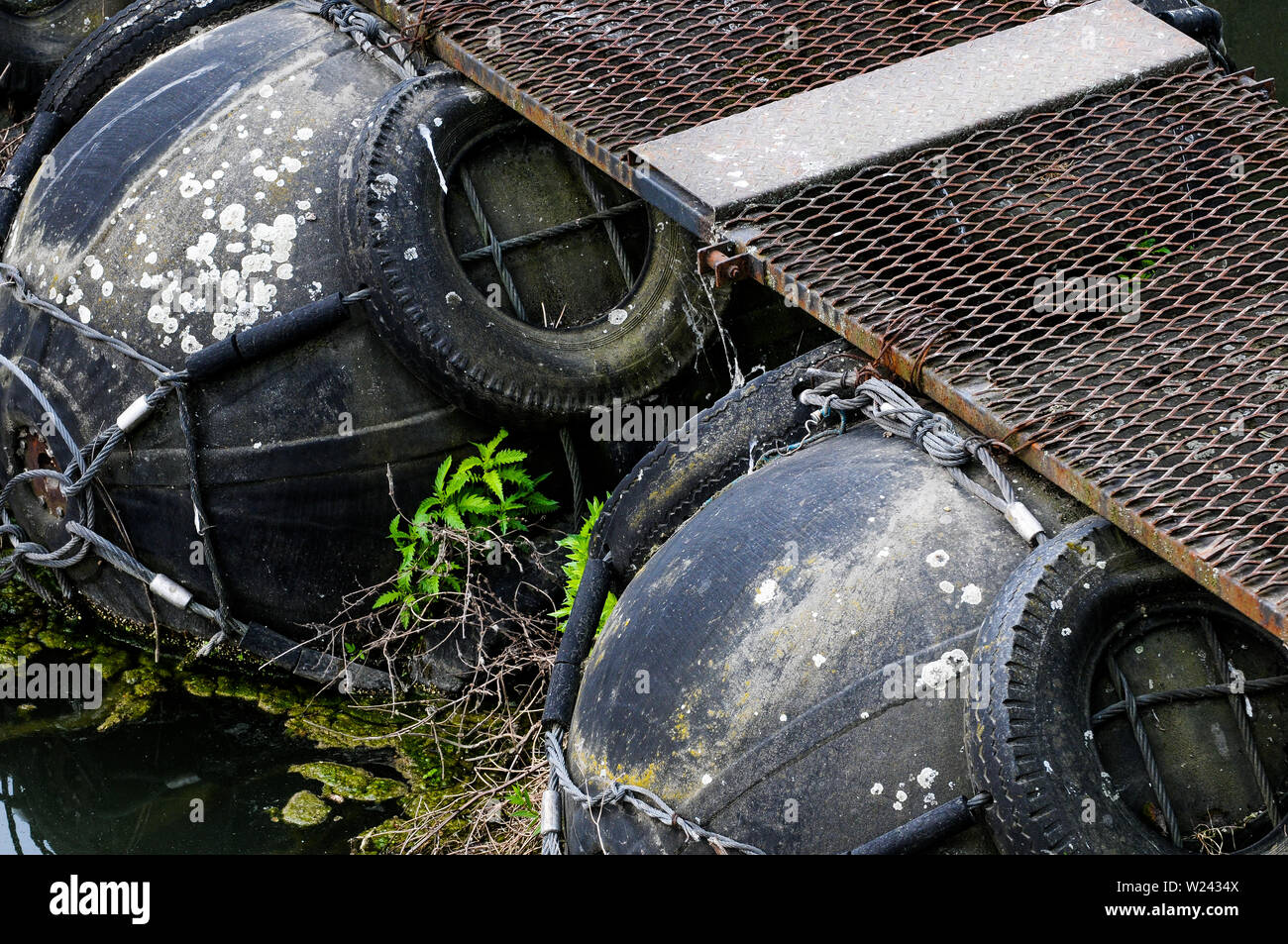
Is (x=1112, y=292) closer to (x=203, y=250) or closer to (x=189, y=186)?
(x=203, y=250)

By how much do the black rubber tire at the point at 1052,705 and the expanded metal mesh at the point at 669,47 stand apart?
2305mm

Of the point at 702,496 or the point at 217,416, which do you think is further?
the point at 217,416

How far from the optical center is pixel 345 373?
5.43 m

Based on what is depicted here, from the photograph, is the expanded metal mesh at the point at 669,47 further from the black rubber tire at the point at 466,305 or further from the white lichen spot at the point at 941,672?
the white lichen spot at the point at 941,672

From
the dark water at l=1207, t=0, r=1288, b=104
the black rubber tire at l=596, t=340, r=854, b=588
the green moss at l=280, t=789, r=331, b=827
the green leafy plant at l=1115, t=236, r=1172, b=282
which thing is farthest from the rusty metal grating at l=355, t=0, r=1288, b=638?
the dark water at l=1207, t=0, r=1288, b=104

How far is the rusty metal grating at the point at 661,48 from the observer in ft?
17.5

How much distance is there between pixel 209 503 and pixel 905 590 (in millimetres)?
2800

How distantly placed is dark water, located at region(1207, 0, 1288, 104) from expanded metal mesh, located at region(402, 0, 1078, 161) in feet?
11.4

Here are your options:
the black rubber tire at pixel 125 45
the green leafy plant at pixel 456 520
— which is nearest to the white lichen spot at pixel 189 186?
the black rubber tire at pixel 125 45

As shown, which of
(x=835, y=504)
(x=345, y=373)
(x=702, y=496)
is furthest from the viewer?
(x=345, y=373)

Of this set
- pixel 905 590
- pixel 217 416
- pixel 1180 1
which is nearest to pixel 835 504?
pixel 905 590

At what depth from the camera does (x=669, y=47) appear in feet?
18.7
